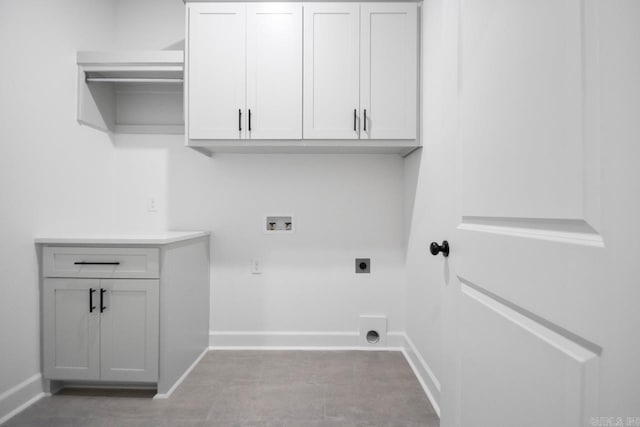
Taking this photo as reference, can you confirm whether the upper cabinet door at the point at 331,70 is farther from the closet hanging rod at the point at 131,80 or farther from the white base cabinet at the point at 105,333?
the white base cabinet at the point at 105,333

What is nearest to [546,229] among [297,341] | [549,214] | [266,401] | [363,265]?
[549,214]

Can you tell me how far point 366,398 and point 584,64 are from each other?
1697 mm

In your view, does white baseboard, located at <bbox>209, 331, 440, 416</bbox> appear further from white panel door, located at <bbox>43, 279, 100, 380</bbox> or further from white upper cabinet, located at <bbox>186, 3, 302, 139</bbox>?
white upper cabinet, located at <bbox>186, 3, 302, 139</bbox>

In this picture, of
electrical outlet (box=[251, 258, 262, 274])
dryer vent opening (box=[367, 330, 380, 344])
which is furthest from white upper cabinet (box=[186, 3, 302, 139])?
dryer vent opening (box=[367, 330, 380, 344])

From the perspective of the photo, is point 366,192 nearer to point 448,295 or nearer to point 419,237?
point 419,237

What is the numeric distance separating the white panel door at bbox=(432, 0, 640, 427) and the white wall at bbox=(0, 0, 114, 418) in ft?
6.83

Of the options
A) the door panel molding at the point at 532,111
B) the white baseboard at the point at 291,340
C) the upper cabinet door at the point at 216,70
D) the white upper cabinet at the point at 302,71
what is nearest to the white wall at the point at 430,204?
the white upper cabinet at the point at 302,71

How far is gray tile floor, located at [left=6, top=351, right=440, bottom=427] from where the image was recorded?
1.46 metres

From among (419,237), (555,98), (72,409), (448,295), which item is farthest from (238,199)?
(555,98)

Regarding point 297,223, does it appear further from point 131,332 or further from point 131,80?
point 131,80

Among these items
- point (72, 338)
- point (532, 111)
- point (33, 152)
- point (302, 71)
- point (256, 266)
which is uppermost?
point (302, 71)

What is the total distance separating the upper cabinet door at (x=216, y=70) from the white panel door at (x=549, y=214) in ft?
4.23

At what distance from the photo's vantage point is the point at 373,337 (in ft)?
7.32

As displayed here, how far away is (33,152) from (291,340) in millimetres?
1942
